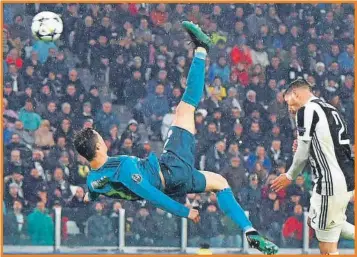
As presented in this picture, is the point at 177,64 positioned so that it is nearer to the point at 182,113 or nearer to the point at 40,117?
the point at 40,117

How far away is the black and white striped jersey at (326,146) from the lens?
8.79 meters

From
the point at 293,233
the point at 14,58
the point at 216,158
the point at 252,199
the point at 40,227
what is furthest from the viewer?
the point at 14,58

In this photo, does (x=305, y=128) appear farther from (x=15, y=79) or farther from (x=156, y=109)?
(x=15, y=79)

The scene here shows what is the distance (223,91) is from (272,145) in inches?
58.0

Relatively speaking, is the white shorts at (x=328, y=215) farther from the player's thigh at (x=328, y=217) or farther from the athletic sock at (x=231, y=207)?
the athletic sock at (x=231, y=207)

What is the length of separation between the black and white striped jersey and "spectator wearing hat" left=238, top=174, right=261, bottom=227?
16.4 ft

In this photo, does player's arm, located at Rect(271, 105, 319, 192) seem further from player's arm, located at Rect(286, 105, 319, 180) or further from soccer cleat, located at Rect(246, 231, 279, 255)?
soccer cleat, located at Rect(246, 231, 279, 255)

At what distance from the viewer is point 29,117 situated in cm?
1539

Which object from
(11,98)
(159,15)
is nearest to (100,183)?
(11,98)

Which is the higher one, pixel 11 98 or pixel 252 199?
pixel 11 98

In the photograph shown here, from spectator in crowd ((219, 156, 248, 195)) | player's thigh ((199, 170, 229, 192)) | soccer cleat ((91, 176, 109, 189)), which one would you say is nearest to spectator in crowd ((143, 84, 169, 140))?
spectator in crowd ((219, 156, 248, 195))

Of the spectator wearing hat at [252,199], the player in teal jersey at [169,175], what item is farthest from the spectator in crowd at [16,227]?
the player in teal jersey at [169,175]

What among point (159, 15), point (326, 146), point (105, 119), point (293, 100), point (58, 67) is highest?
point (159, 15)

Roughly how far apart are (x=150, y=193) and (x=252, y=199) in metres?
5.60
